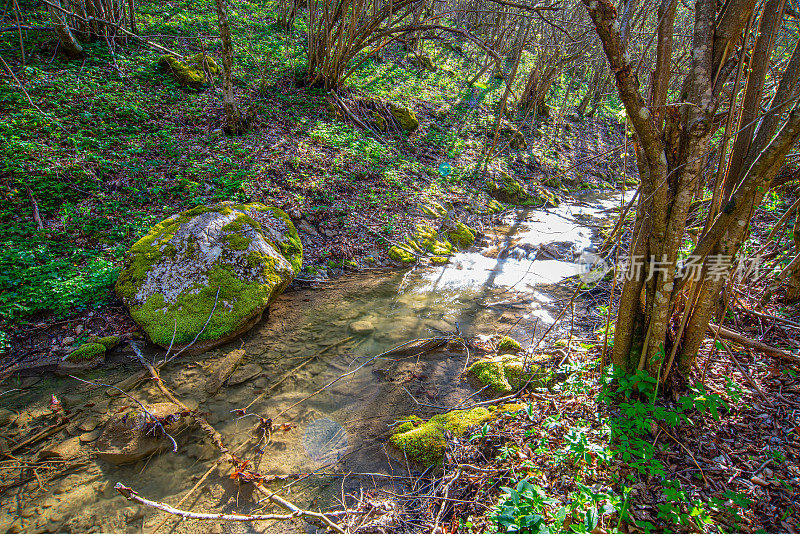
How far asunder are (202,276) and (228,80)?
15.3 feet

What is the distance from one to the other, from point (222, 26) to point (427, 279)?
5934mm

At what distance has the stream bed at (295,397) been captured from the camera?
9.15ft

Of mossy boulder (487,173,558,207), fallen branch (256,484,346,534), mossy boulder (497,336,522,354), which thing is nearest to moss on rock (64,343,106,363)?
fallen branch (256,484,346,534)

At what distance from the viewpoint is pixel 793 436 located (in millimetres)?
2459

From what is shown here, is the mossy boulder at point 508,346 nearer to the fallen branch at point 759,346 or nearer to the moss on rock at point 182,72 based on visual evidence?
the fallen branch at point 759,346

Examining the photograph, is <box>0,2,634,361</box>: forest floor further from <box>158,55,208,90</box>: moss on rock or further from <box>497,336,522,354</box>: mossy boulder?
<box>497,336,522,354</box>: mossy boulder

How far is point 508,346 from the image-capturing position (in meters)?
4.41

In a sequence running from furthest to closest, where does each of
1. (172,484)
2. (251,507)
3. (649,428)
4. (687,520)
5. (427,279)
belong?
(427,279), (172,484), (251,507), (649,428), (687,520)

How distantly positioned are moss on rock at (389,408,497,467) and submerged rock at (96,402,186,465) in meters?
2.04

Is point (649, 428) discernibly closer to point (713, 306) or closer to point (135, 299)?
point (713, 306)

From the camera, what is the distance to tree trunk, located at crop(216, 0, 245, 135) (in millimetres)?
6621

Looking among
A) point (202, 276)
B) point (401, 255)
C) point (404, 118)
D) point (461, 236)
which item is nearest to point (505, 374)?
point (401, 255)

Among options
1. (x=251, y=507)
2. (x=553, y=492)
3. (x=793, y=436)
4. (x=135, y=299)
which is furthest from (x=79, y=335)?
(x=793, y=436)

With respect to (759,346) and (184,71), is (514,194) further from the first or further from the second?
(184,71)
